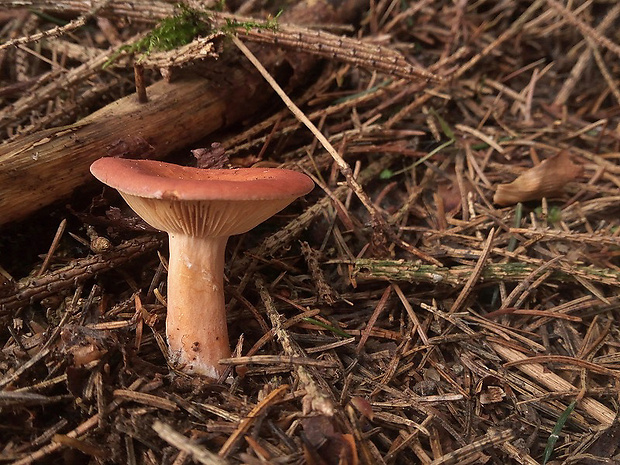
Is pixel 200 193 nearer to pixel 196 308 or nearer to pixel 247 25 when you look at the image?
pixel 196 308

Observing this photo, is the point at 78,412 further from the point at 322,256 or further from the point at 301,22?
the point at 301,22

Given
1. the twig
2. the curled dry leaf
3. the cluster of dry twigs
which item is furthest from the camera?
the curled dry leaf

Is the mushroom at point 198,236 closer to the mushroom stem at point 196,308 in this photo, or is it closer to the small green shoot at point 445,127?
the mushroom stem at point 196,308

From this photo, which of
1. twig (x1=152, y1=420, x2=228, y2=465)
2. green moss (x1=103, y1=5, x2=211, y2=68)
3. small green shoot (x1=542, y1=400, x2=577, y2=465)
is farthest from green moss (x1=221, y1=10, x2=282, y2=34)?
small green shoot (x1=542, y1=400, x2=577, y2=465)

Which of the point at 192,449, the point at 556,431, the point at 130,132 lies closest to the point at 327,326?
the point at 192,449

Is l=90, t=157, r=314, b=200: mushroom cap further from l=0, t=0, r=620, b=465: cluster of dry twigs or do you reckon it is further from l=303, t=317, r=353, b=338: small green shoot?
l=303, t=317, r=353, b=338: small green shoot

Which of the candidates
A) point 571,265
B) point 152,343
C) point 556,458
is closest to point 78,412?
point 152,343

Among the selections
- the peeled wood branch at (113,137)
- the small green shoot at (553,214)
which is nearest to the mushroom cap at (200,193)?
the peeled wood branch at (113,137)
